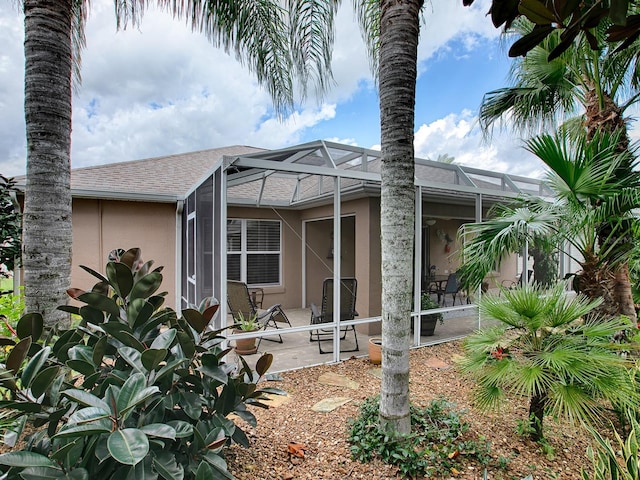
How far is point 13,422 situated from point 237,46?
4.18m

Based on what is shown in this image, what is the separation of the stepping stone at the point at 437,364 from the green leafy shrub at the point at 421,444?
201 cm

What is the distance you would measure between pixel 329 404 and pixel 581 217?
3.34m

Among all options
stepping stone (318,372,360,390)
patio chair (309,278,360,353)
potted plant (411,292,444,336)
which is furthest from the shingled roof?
potted plant (411,292,444,336)

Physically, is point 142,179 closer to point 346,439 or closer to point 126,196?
point 126,196

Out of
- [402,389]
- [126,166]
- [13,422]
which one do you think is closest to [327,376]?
[402,389]

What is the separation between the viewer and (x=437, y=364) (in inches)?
207

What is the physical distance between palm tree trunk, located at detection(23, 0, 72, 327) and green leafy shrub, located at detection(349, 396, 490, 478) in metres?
2.53

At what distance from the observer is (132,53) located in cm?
648

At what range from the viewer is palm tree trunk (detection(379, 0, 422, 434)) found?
268 cm

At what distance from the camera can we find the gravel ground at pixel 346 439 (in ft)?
8.27

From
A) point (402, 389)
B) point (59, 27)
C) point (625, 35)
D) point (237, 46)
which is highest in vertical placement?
point (237, 46)

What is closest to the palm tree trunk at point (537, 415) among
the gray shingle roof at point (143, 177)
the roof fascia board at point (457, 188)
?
the roof fascia board at point (457, 188)

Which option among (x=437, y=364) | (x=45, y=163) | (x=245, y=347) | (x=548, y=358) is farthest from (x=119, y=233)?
(x=548, y=358)

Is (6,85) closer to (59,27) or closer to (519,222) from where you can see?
(59,27)
